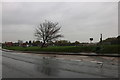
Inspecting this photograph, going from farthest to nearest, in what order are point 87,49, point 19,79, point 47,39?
point 47,39
point 87,49
point 19,79

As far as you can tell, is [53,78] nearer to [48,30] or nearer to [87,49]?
[87,49]

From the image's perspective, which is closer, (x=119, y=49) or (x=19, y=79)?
(x=19, y=79)

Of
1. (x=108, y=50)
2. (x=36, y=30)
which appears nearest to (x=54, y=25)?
(x=36, y=30)

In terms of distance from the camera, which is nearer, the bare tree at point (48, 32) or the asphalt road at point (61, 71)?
the asphalt road at point (61, 71)

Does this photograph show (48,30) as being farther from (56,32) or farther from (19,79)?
(19,79)

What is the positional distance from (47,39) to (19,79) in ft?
137

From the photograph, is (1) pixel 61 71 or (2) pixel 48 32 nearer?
(1) pixel 61 71

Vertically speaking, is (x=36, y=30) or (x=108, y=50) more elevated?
(x=36, y=30)

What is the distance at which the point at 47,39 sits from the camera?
4866cm

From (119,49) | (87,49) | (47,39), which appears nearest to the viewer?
(119,49)

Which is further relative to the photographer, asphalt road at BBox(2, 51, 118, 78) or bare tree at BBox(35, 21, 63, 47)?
bare tree at BBox(35, 21, 63, 47)

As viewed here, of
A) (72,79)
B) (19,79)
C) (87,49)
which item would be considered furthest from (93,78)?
(87,49)

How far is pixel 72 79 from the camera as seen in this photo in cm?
688

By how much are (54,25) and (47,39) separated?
5.30 m
